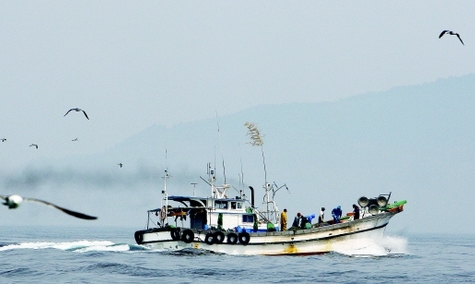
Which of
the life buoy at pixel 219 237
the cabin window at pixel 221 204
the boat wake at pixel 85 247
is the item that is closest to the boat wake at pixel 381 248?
the life buoy at pixel 219 237

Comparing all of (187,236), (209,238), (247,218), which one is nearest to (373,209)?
(247,218)

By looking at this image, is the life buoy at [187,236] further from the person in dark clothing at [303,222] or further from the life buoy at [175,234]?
the person in dark clothing at [303,222]

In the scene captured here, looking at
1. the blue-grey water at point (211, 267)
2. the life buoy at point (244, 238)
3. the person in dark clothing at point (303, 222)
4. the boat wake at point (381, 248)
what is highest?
the person in dark clothing at point (303, 222)

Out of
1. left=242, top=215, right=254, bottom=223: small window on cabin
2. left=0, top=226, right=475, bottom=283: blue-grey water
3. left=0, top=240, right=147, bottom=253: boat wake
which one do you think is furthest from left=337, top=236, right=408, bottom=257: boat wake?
left=0, top=240, right=147, bottom=253: boat wake

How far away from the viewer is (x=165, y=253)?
188 feet

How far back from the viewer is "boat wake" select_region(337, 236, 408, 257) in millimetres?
60906

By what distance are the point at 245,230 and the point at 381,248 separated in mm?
11481

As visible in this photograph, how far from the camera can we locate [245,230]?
60.1 meters

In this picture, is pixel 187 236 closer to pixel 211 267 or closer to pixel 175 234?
pixel 175 234

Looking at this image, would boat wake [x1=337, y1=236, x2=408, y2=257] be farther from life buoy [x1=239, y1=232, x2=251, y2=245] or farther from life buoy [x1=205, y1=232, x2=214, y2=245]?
life buoy [x1=205, y1=232, x2=214, y2=245]

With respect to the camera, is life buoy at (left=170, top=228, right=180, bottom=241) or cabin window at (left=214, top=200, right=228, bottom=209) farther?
cabin window at (left=214, top=200, right=228, bottom=209)

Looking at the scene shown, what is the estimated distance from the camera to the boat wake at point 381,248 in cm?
6091

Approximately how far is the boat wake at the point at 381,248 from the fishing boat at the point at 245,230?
1.23 feet

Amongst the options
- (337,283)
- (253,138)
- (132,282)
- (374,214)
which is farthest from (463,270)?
(132,282)
